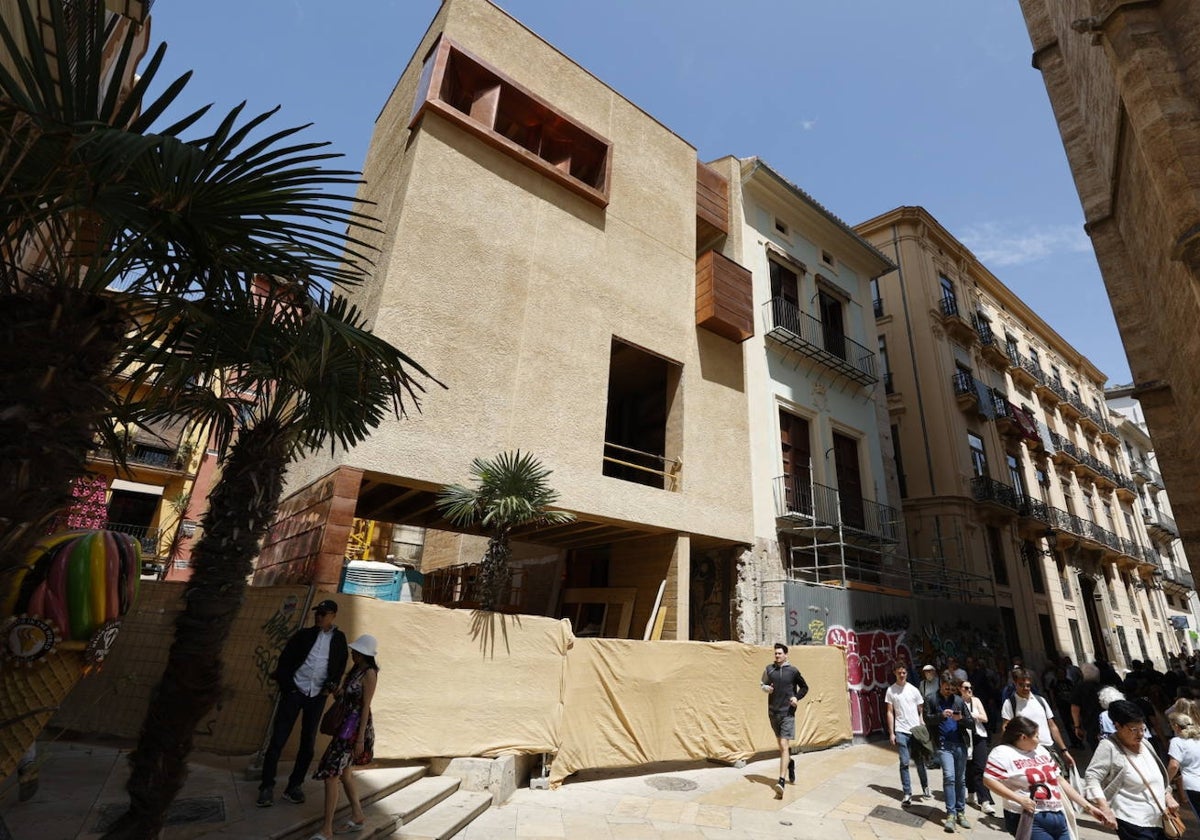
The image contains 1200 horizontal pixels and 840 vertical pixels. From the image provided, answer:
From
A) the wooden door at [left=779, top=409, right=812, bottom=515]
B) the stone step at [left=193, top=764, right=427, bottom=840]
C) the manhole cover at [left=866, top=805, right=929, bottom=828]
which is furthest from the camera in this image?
the wooden door at [left=779, top=409, right=812, bottom=515]

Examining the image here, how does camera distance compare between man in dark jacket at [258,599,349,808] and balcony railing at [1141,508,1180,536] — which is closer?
man in dark jacket at [258,599,349,808]

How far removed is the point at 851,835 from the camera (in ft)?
19.7

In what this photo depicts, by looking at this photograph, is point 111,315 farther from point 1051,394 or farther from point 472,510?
point 1051,394

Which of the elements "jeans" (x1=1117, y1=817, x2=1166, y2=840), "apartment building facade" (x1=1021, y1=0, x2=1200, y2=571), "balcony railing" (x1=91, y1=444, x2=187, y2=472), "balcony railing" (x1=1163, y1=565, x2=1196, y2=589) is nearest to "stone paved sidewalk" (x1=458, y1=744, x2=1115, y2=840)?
"jeans" (x1=1117, y1=817, x2=1166, y2=840)

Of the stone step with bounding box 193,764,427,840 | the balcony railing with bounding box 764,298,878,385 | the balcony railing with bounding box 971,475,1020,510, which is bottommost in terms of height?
the stone step with bounding box 193,764,427,840

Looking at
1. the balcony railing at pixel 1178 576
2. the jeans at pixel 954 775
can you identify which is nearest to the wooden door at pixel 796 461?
the jeans at pixel 954 775

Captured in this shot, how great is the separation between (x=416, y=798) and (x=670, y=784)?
11.1 feet

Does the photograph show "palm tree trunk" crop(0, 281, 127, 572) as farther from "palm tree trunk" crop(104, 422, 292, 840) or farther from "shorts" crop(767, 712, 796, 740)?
"shorts" crop(767, 712, 796, 740)

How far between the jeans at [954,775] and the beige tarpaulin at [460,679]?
4.38m

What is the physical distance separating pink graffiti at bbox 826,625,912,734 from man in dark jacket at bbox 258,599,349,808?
31.6 feet

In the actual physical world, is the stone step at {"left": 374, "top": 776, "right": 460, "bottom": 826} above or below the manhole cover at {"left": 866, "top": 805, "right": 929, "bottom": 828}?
above

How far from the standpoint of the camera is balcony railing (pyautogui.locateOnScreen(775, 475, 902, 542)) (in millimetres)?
13172

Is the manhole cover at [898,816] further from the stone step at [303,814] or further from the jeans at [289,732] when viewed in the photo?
the jeans at [289,732]

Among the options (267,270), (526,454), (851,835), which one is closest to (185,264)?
(267,270)
